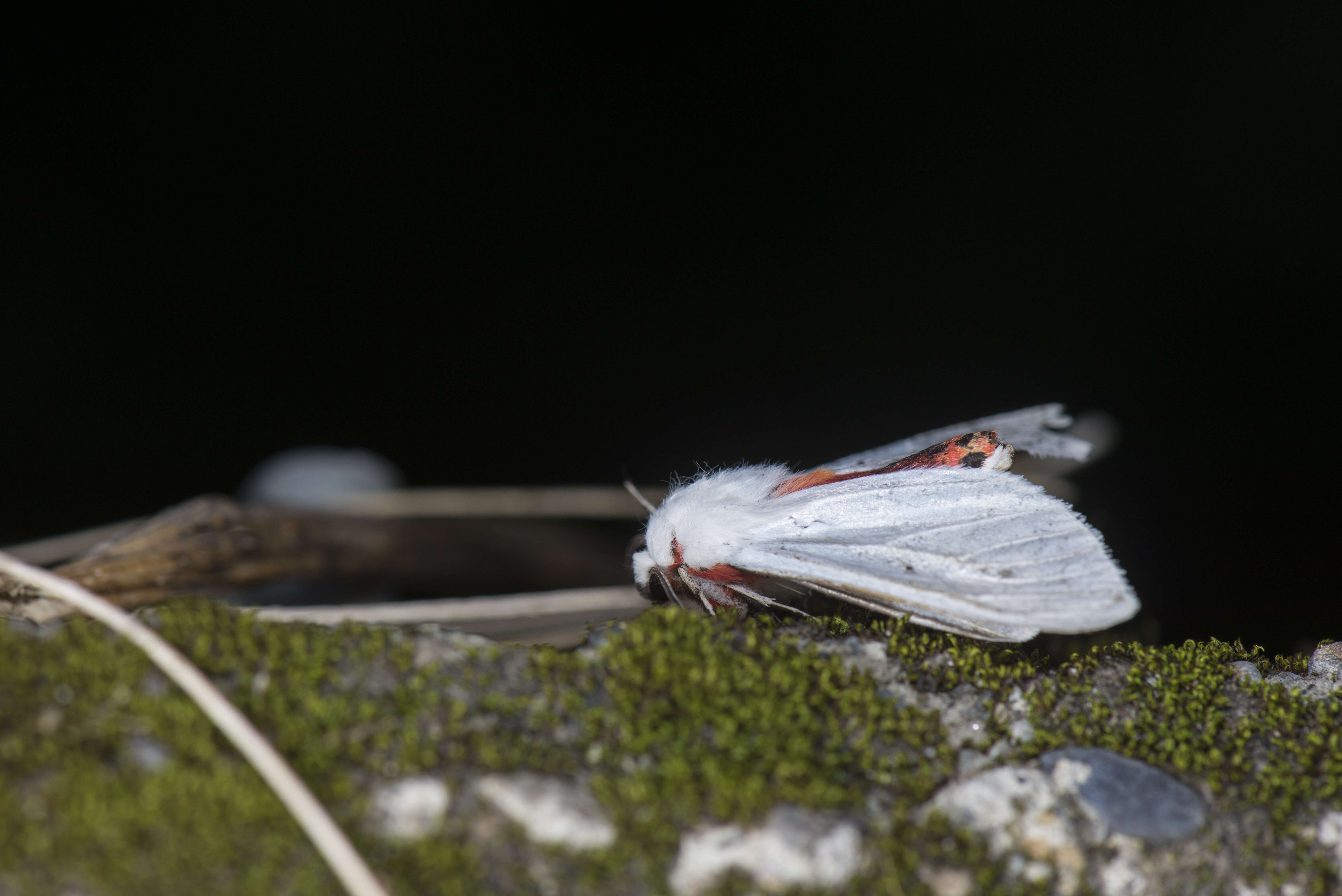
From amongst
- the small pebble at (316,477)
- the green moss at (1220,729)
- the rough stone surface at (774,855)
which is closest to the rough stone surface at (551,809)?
the rough stone surface at (774,855)

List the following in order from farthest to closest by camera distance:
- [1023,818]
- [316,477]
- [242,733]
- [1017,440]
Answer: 1. [316,477]
2. [1017,440]
3. [1023,818]
4. [242,733]

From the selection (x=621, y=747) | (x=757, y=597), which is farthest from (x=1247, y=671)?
(x=621, y=747)

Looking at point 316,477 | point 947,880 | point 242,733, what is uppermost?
point 242,733

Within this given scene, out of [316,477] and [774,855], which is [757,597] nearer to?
[774,855]

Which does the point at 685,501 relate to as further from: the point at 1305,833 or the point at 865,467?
the point at 1305,833

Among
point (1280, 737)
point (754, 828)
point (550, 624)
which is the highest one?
point (754, 828)

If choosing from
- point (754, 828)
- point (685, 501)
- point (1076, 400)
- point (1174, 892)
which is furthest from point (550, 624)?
point (1076, 400)

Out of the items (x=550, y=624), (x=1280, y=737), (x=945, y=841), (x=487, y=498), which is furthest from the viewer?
(x=487, y=498)
